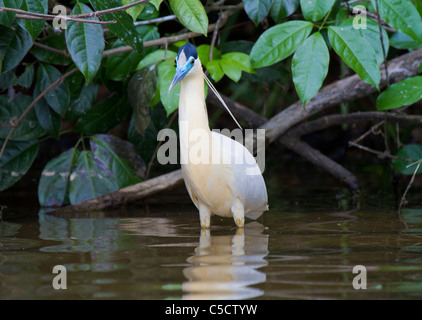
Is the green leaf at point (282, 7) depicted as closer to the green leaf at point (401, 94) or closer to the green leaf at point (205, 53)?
the green leaf at point (205, 53)

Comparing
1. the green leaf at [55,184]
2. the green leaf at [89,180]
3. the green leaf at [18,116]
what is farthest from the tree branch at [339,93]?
the green leaf at [18,116]

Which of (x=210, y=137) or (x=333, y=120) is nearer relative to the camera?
(x=210, y=137)

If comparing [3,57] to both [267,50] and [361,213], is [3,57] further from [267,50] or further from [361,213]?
[361,213]

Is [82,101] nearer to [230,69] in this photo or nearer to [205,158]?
[230,69]

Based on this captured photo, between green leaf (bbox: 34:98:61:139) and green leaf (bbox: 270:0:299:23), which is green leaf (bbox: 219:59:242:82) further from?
green leaf (bbox: 34:98:61:139)

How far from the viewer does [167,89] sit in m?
3.25

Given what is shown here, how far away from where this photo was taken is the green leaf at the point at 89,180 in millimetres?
3842

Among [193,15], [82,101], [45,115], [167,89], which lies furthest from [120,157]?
[193,15]

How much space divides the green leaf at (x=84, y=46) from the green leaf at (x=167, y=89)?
501 mm

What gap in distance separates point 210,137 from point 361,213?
42.3 inches

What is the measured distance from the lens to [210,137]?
308 cm

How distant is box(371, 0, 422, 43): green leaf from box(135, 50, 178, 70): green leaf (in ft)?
4.01

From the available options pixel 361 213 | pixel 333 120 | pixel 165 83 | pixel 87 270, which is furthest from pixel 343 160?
pixel 87 270

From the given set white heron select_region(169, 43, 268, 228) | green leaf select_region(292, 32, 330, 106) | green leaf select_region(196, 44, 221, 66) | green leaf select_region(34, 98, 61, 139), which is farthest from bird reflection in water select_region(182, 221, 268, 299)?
green leaf select_region(34, 98, 61, 139)
